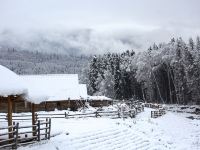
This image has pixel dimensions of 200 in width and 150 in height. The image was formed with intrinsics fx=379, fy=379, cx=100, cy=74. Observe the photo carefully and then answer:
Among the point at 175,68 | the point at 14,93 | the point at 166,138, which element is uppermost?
the point at 175,68

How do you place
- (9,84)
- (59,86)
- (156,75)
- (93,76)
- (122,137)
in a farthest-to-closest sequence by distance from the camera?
(93,76) < (156,75) < (59,86) < (122,137) < (9,84)

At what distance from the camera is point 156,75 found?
99938 millimetres

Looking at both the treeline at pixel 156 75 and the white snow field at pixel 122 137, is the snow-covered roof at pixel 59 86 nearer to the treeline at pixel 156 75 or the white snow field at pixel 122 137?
the white snow field at pixel 122 137

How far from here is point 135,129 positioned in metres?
35.0

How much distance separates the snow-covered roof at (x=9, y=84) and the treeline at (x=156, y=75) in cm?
6108

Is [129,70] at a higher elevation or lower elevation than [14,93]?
higher

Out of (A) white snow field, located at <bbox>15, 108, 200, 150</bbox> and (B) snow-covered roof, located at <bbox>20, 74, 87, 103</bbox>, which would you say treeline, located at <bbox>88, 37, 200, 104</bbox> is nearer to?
(B) snow-covered roof, located at <bbox>20, 74, 87, 103</bbox>

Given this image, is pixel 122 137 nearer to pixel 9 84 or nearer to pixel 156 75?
pixel 9 84

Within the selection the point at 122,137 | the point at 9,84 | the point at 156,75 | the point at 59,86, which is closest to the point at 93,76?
the point at 156,75

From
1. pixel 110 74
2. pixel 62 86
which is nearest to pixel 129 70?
pixel 110 74

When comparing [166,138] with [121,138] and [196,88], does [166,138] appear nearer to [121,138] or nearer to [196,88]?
[121,138]

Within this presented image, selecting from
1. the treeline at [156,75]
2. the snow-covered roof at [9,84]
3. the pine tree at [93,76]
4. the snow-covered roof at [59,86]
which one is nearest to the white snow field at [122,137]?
the snow-covered roof at [9,84]

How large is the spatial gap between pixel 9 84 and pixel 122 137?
1170 centimetres

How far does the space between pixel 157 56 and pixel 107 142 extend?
72083mm
